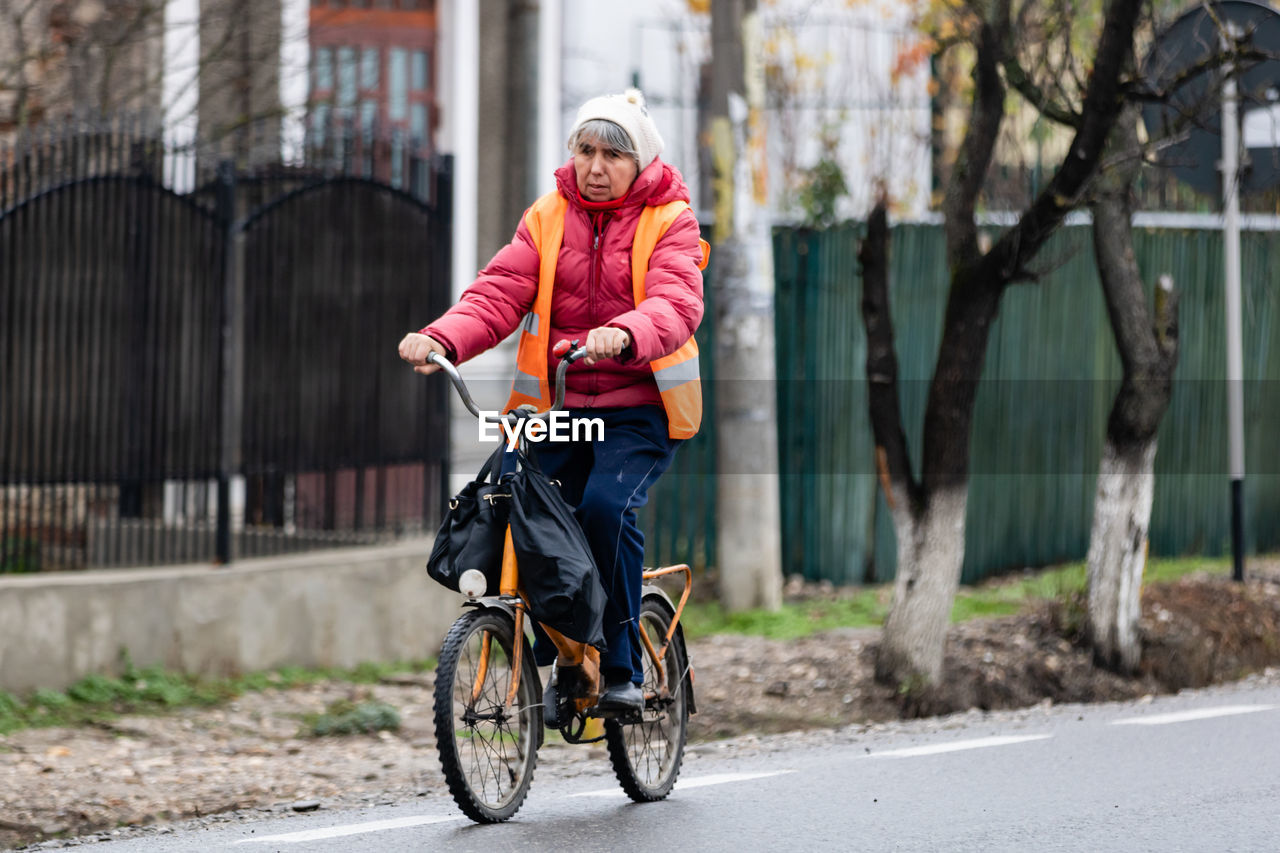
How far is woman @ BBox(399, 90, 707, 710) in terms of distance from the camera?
18.1ft

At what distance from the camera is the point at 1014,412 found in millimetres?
12195

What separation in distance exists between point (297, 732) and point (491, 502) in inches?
125

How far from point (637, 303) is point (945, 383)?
11.1 feet

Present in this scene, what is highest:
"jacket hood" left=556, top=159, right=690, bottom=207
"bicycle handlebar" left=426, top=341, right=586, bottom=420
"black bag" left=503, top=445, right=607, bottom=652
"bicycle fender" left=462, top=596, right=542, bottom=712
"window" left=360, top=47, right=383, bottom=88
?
"window" left=360, top=47, right=383, bottom=88

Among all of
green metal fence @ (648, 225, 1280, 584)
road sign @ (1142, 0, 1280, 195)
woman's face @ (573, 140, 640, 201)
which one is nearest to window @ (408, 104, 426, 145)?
green metal fence @ (648, 225, 1280, 584)

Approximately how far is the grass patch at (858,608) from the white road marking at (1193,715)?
1632 mm

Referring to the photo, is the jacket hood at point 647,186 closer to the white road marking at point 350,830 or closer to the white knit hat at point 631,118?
the white knit hat at point 631,118

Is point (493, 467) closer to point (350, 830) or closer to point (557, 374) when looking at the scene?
point (557, 374)

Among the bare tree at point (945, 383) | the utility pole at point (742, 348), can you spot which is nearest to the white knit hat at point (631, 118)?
the bare tree at point (945, 383)

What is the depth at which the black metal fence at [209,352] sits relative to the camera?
Answer: 27.8ft

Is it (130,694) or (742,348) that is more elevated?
(742,348)

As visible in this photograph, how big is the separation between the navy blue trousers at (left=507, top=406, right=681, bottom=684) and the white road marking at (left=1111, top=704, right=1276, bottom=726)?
2.93m

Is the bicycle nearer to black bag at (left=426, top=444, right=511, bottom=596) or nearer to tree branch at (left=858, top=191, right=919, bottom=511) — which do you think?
black bag at (left=426, top=444, right=511, bottom=596)

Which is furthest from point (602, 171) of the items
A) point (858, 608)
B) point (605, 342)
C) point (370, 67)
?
point (370, 67)
